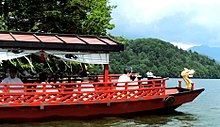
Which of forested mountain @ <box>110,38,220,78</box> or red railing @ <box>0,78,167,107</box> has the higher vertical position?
forested mountain @ <box>110,38,220,78</box>

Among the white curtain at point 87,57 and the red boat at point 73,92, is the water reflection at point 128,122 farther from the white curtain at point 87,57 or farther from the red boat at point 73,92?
the white curtain at point 87,57

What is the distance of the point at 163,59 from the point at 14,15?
274 feet

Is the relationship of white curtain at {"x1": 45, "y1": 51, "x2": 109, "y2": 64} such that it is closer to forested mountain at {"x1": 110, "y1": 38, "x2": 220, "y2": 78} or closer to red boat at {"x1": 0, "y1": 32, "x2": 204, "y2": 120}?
red boat at {"x1": 0, "y1": 32, "x2": 204, "y2": 120}

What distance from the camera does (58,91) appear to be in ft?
41.1

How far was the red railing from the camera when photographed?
1167 centimetres

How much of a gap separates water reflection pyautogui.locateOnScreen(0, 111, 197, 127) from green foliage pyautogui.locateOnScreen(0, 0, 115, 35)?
29.9 ft

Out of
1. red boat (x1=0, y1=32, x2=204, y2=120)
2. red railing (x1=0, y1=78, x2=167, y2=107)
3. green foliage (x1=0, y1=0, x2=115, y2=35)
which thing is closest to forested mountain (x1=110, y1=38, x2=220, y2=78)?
green foliage (x1=0, y1=0, x2=115, y2=35)

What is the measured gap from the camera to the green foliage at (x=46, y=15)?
69.7ft

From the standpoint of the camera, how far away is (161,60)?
335 ft

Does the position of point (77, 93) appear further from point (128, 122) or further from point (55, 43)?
point (128, 122)

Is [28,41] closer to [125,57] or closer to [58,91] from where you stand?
[58,91]

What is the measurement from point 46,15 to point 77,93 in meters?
9.51

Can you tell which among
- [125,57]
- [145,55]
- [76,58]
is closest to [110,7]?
[76,58]

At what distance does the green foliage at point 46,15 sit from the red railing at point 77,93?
879cm
